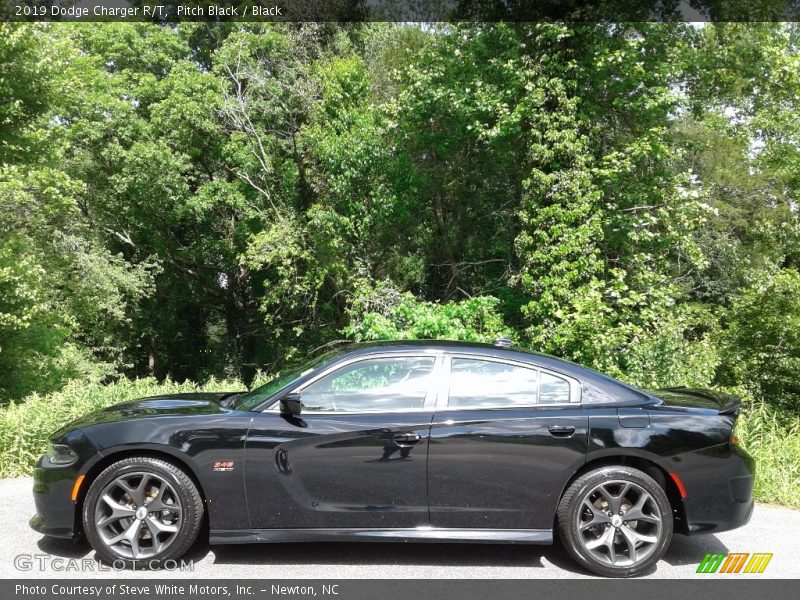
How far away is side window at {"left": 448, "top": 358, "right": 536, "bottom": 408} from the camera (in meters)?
4.54

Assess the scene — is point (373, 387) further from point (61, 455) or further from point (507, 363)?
point (61, 455)

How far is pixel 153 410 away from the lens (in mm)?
4754

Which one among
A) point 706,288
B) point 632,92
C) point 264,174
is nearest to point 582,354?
point 632,92

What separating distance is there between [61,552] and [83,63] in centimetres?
2037

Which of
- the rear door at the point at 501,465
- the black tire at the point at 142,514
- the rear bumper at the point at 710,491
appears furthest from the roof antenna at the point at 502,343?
the black tire at the point at 142,514

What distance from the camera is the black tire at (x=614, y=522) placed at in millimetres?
4340

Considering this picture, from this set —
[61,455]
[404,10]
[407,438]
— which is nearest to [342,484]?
[407,438]

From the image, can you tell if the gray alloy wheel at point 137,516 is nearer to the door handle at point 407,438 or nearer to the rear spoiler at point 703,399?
the door handle at point 407,438

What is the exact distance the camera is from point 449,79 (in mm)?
17047

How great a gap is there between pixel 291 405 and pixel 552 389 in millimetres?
1766

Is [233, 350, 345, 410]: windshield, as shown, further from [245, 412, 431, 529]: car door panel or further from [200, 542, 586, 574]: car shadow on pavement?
[200, 542, 586, 574]: car shadow on pavement

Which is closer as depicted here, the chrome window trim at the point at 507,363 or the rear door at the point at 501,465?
the rear door at the point at 501,465

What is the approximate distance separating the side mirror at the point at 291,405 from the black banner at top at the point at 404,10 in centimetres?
1255

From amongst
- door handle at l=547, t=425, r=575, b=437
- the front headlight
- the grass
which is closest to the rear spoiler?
door handle at l=547, t=425, r=575, b=437
